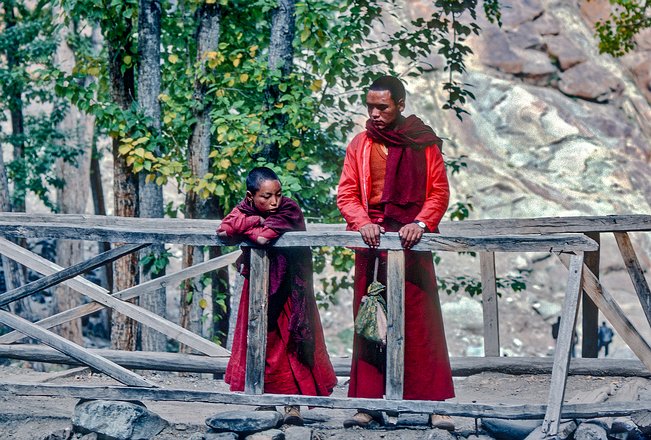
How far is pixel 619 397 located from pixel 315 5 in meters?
4.46

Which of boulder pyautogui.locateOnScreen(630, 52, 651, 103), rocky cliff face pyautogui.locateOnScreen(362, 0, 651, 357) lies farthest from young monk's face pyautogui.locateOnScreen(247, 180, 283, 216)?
boulder pyautogui.locateOnScreen(630, 52, 651, 103)

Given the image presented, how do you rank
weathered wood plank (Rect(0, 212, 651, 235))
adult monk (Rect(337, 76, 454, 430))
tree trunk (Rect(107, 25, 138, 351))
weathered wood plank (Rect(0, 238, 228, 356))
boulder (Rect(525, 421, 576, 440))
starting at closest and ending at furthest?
boulder (Rect(525, 421, 576, 440))
adult monk (Rect(337, 76, 454, 430))
weathered wood plank (Rect(0, 238, 228, 356))
weathered wood plank (Rect(0, 212, 651, 235))
tree trunk (Rect(107, 25, 138, 351))

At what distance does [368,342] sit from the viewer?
5797 mm

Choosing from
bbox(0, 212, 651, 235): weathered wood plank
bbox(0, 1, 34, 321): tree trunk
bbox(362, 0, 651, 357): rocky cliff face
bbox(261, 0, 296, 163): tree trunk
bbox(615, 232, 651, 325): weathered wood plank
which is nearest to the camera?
bbox(615, 232, 651, 325): weathered wood plank

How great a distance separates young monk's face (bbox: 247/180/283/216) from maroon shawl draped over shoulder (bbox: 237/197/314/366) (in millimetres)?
78

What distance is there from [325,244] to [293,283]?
0.52 m

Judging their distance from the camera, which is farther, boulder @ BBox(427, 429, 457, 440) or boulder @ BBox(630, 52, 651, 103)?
boulder @ BBox(630, 52, 651, 103)

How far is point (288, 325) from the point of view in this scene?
5.86 m

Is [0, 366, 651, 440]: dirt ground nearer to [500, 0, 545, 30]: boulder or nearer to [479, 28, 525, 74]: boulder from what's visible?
[479, 28, 525, 74]: boulder

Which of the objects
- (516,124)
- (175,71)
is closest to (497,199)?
(516,124)

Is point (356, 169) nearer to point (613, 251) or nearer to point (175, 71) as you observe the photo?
point (175, 71)

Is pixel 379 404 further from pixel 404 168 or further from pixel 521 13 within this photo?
pixel 521 13

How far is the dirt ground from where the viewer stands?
19.3ft

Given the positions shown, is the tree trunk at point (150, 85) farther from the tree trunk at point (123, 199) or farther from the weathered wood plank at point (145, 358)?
the weathered wood plank at point (145, 358)
